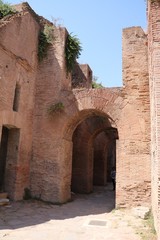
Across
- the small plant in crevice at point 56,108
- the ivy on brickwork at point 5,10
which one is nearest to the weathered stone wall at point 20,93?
the ivy on brickwork at point 5,10

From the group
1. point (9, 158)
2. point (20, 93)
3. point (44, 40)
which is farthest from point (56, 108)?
point (44, 40)

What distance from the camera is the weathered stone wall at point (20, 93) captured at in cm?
917

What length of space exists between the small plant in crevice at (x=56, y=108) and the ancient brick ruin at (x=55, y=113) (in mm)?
138

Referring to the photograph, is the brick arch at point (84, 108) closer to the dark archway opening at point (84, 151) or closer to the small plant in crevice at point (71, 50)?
the small plant in crevice at point (71, 50)

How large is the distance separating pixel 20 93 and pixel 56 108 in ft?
5.26

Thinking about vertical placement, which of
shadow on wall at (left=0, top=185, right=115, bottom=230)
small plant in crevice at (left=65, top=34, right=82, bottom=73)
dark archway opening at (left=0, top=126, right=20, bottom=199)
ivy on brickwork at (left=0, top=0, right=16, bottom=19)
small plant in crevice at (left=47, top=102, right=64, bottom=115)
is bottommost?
shadow on wall at (left=0, top=185, right=115, bottom=230)

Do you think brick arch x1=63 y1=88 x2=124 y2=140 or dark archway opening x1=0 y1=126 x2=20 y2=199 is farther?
brick arch x1=63 y1=88 x2=124 y2=140

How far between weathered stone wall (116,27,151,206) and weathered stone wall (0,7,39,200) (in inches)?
150

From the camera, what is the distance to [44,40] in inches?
457

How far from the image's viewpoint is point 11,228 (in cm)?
619

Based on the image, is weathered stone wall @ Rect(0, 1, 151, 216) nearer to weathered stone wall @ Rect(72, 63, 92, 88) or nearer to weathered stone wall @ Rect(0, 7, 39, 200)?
weathered stone wall @ Rect(0, 7, 39, 200)

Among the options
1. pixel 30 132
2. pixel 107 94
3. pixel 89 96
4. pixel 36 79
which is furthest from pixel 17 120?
pixel 107 94

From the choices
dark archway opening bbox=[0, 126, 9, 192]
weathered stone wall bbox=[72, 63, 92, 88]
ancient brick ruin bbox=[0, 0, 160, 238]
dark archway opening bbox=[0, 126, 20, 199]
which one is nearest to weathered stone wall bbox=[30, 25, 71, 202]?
ancient brick ruin bbox=[0, 0, 160, 238]

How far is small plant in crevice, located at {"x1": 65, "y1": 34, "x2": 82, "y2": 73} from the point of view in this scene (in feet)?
38.3
